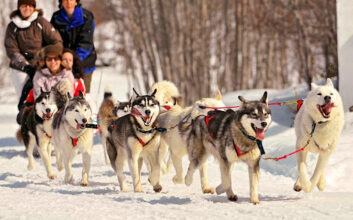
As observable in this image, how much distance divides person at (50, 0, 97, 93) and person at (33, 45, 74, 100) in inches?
37.8

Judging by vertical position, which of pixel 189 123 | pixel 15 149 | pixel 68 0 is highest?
pixel 68 0

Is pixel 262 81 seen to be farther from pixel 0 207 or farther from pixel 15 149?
pixel 0 207

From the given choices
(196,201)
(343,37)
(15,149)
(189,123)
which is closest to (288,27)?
(343,37)

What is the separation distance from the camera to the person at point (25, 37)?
29.7 ft

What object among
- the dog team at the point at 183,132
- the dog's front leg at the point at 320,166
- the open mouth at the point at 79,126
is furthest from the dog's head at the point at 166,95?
the dog's front leg at the point at 320,166

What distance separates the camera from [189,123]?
6.25 metres

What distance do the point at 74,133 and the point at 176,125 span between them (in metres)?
1.04

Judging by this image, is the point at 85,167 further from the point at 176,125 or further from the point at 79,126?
the point at 176,125

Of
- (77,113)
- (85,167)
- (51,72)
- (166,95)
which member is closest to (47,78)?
(51,72)

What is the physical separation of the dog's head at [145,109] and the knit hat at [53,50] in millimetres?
2487

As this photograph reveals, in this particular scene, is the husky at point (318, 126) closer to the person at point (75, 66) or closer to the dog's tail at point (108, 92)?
the dog's tail at point (108, 92)

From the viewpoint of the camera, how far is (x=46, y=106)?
289 inches

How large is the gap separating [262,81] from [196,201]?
14838 mm

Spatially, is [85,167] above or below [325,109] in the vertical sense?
below
